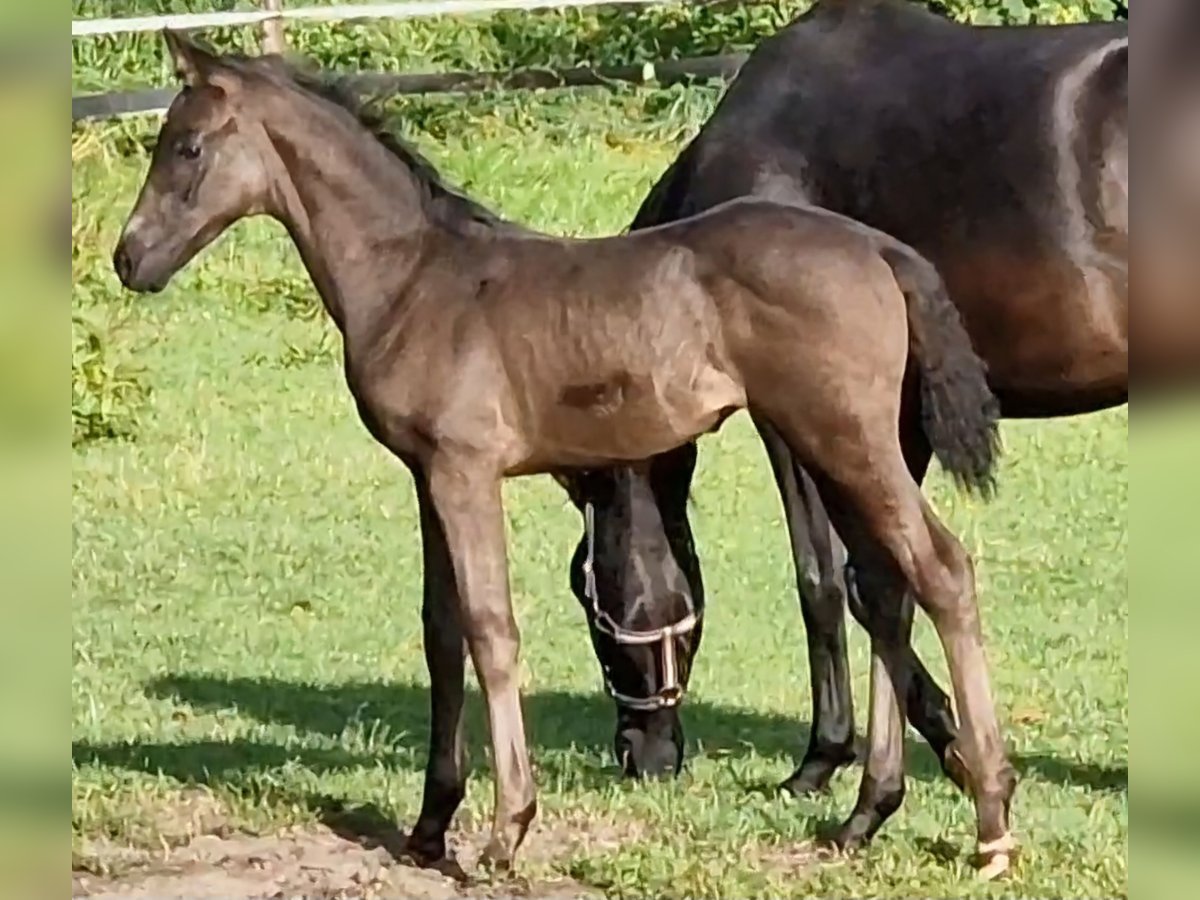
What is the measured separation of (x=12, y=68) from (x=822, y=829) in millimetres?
1706

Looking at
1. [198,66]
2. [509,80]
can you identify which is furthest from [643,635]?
[198,66]

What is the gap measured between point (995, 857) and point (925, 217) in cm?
98

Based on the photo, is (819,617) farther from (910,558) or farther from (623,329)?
(623,329)

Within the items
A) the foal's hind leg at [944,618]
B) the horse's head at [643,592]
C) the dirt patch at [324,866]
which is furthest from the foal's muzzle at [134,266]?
the foal's hind leg at [944,618]

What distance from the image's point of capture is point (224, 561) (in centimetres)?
324

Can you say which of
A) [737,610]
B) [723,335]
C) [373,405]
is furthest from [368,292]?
[737,610]

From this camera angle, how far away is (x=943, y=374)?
2.74 metres

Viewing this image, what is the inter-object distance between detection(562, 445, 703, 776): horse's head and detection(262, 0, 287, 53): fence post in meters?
0.86

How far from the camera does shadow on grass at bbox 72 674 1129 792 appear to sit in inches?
122

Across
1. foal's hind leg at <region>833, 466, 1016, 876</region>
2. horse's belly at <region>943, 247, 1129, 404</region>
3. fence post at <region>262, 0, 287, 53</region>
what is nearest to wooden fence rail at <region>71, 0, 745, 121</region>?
fence post at <region>262, 0, 287, 53</region>

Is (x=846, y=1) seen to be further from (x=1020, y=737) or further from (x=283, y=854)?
(x=283, y=854)

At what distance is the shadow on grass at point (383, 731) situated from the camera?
3104mm

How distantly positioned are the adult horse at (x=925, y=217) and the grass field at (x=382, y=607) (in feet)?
0.32

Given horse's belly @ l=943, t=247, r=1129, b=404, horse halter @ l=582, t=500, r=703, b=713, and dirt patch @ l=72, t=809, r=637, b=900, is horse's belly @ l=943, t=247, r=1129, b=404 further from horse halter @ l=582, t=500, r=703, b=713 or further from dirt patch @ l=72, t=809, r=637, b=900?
dirt patch @ l=72, t=809, r=637, b=900
